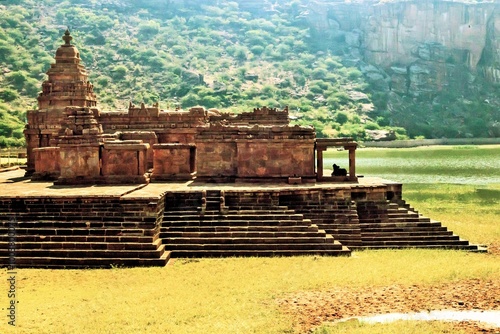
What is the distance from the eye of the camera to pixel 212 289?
1398 centimetres

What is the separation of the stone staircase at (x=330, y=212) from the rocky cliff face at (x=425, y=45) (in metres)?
102

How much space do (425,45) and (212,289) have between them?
398 feet

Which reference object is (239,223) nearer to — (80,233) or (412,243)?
(80,233)

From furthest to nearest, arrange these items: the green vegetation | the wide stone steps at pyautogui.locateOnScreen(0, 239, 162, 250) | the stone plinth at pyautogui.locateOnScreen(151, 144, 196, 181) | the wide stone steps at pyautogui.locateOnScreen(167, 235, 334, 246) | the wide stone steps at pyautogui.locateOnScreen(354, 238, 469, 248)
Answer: the green vegetation → the stone plinth at pyautogui.locateOnScreen(151, 144, 196, 181) → the wide stone steps at pyautogui.locateOnScreen(354, 238, 469, 248) → the wide stone steps at pyautogui.locateOnScreen(167, 235, 334, 246) → the wide stone steps at pyautogui.locateOnScreen(0, 239, 162, 250)

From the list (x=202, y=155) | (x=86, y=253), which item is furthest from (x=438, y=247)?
(x=86, y=253)

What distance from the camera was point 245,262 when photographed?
655 inches

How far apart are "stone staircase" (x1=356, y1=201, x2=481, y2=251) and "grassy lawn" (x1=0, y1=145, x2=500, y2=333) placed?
745 mm

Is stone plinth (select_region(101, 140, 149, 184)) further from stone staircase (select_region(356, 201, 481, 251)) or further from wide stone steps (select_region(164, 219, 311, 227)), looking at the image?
stone staircase (select_region(356, 201, 481, 251))

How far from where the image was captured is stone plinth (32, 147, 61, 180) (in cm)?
2584

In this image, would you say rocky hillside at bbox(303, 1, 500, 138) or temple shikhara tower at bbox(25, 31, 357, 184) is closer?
temple shikhara tower at bbox(25, 31, 357, 184)

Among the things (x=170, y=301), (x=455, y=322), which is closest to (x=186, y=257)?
(x=170, y=301)

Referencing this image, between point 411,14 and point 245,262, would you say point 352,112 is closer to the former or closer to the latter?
point 411,14

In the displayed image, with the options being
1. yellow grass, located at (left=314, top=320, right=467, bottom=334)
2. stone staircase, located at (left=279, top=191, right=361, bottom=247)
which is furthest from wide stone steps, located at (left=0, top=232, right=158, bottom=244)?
yellow grass, located at (left=314, top=320, right=467, bottom=334)

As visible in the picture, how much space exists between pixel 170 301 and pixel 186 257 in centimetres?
456
